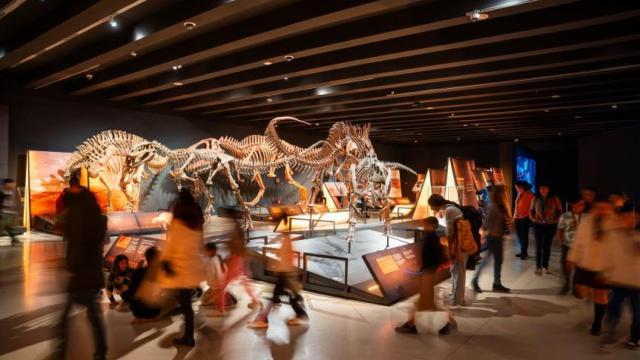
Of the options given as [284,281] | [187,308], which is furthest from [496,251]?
[187,308]

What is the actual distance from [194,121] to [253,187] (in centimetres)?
392

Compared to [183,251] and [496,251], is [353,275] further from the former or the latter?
[183,251]

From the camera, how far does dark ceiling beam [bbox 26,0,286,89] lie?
18.4 feet

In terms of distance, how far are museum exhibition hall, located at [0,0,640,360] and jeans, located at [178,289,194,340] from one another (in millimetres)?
20

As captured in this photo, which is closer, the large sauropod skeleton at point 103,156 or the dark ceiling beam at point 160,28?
the dark ceiling beam at point 160,28

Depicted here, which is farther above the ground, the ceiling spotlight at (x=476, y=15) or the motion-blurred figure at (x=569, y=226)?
the ceiling spotlight at (x=476, y=15)

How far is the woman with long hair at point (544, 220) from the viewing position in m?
7.47

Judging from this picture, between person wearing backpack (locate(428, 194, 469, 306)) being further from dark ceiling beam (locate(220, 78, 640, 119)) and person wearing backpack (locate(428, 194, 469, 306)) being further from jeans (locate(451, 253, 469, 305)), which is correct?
dark ceiling beam (locate(220, 78, 640, 119))

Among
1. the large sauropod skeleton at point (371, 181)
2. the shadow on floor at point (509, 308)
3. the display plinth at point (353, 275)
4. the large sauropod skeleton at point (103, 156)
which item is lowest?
the shadow on floor at point (509, 308)

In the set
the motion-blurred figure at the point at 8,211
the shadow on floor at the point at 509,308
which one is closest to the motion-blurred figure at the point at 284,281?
the shadow on floor at the point at 509,308

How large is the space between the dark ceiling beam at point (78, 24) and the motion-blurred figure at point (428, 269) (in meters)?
4.50

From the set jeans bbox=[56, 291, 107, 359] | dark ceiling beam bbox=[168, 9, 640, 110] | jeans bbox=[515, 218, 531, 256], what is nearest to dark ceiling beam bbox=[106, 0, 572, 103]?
dark ceiling beam bbox=[168, 9, 640, 110]

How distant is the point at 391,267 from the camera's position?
6.08 meters

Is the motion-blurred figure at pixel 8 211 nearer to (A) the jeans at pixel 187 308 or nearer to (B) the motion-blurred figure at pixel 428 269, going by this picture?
(A) the jeans at pixel 187 308
